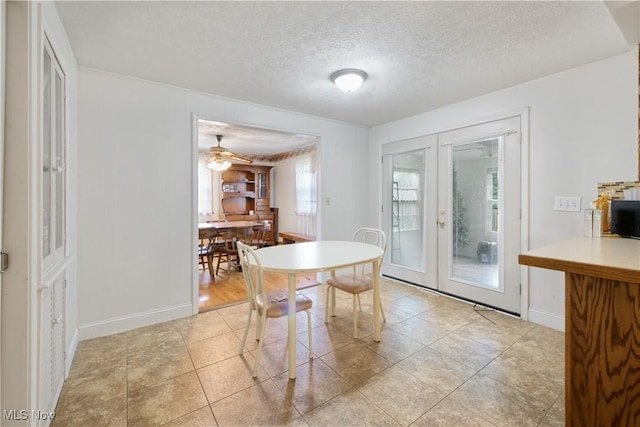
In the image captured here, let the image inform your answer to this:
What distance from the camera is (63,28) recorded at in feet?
6.03

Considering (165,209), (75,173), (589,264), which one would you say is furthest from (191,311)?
(589,264)

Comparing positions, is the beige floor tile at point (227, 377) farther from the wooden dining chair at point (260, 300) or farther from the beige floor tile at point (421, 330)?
the beige floor tile at point (421, 330)

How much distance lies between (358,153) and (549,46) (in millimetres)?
2481

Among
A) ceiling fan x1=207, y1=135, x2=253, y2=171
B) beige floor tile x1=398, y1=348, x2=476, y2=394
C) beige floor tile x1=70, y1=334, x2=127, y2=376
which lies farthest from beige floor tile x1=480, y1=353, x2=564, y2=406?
→ ceiling fan x1=207, y1=135, x2=253, y2=171

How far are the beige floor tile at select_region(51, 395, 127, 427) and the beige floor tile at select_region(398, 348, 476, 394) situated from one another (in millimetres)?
1729

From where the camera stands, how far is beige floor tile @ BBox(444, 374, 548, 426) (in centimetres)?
151

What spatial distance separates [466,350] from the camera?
7.20 feet

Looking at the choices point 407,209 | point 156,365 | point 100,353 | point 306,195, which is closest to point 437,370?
point 156,365

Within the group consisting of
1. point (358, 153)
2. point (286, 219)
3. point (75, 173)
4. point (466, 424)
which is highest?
point (358, 153)

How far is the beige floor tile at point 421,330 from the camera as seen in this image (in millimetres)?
2379

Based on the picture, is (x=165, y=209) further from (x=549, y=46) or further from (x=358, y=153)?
(x=549, y=46)

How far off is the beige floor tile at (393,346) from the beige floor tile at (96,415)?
1.65 m

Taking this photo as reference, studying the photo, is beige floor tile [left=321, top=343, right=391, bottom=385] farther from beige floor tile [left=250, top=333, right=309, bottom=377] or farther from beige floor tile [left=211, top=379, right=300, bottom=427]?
beige floor tile [left=211, top=379, right=300, bottom=427]

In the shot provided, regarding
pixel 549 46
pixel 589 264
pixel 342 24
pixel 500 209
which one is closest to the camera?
pixel 589 264
